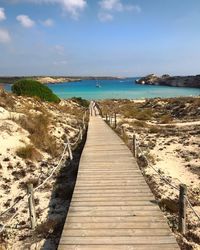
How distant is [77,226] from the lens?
788 centimetres

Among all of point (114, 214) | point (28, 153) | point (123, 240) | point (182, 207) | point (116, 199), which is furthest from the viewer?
point (28, 153)

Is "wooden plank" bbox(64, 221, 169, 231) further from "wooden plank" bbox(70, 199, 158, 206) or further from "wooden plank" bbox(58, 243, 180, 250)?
"wooden plank" bbox(70, 199, 158, 206)

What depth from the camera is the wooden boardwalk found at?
23.3ft

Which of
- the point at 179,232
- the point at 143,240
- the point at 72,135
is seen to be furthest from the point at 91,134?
the point at 143,240

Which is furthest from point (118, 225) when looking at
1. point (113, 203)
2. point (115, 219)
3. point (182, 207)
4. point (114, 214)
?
point (182, 207)

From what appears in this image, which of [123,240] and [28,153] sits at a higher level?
[123,240]

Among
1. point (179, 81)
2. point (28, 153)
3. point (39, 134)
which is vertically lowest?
point (179, 81)

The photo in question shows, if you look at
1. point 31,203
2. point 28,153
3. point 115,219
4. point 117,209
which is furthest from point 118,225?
point 28,153

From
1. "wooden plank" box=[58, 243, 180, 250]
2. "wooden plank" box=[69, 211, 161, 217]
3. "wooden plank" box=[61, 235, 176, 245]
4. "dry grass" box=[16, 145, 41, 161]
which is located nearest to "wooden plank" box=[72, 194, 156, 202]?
"wooden plank" box=[69, 211, 161, 217]

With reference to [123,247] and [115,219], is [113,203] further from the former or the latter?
[123,247]

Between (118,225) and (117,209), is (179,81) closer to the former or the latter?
(117,209)

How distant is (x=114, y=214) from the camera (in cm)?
848

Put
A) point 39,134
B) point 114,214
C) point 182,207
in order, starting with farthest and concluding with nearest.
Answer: point 39,134 < point 182,207 < point 114,214

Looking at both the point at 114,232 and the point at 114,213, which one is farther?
the point at 114,213
